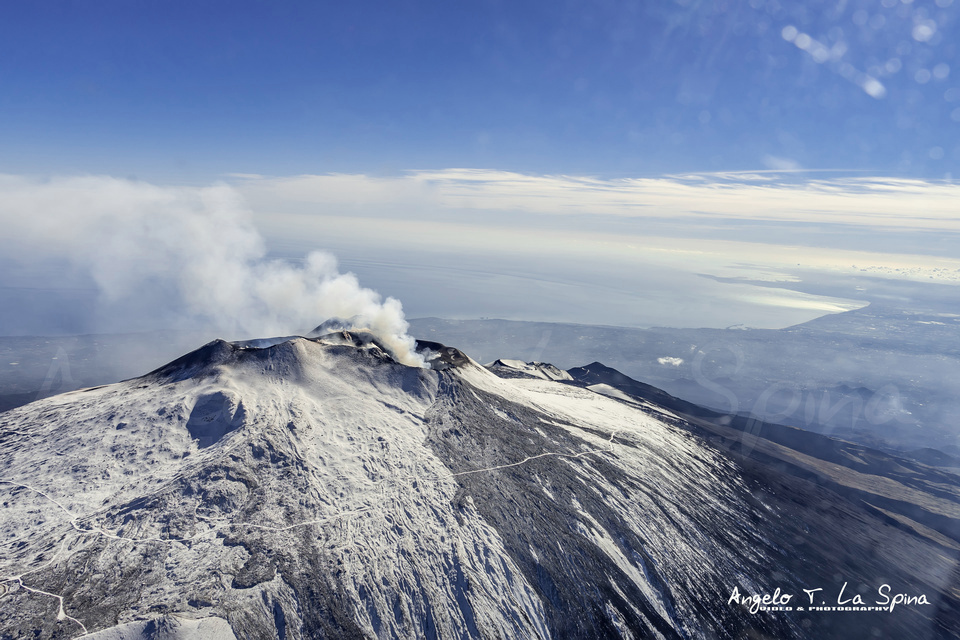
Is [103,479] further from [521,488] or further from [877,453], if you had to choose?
[877,453]

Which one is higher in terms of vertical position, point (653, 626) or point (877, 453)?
point (653, 626)

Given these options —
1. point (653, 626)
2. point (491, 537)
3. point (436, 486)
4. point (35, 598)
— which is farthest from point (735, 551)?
point (35, 598)

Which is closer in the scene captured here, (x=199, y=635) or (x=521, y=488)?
(x=199, y=635)

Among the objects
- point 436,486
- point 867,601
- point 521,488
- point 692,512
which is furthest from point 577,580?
point 867,601

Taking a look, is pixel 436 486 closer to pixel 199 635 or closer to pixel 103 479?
pixel 199 635

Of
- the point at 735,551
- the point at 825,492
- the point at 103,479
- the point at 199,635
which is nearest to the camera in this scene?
the point at 199,635

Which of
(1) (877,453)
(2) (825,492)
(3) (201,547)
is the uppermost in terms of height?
(3) (201,547)

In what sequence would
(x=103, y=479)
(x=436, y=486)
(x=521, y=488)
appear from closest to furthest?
(x=103, y=479) → (x=436, y=486) → (x=521, y=488)
